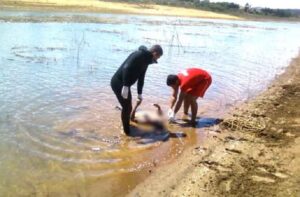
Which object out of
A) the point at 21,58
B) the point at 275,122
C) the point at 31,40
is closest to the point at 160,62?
the point at 21,58

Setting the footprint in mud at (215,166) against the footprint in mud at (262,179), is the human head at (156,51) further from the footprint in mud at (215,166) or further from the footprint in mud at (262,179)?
the footprint in mud at (262,179)

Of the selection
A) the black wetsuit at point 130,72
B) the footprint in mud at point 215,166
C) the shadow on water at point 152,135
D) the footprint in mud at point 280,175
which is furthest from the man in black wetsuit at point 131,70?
the footprint in mud at point 280,175

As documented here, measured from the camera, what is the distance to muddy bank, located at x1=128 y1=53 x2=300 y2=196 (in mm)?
5266

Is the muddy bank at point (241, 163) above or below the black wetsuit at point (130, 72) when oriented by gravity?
below

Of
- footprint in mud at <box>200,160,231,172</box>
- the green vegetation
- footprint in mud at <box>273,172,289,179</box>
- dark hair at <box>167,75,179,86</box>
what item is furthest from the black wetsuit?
the green vegetation

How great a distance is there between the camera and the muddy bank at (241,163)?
527cm

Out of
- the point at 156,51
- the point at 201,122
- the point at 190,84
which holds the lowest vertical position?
the point at 201,122

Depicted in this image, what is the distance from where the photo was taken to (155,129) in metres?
8.02

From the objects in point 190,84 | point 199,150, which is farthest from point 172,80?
point 199,150

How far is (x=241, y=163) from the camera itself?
20.2ft

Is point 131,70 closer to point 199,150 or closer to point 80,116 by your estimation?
point 199,150

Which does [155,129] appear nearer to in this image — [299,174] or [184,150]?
[184,150]

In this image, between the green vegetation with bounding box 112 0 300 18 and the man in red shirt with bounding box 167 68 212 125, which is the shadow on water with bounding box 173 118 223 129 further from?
the green vegetation with bounding box 112 0 300 18

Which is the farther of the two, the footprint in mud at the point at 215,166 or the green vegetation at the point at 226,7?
the green vegetation at the point at 226,7
